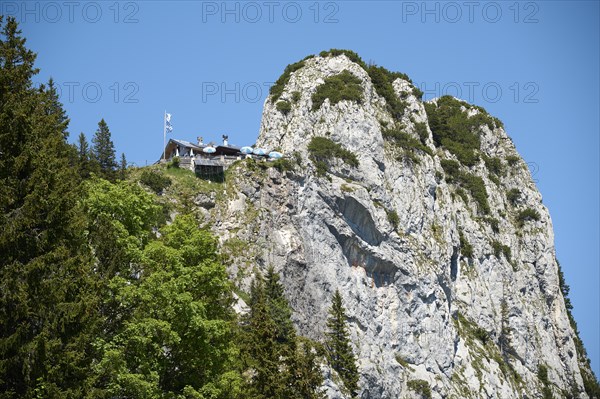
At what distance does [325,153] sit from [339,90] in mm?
9658

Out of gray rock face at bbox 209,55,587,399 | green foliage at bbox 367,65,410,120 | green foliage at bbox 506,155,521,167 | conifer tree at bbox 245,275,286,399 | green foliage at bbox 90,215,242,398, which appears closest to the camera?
green foliage at bbox 90,215,242,398

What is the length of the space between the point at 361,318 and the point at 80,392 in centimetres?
5320

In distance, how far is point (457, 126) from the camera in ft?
396

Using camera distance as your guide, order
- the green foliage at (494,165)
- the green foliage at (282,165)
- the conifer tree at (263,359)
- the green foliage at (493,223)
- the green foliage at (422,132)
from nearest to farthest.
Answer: the conifer tree at (263,359)
the green foliage at (282,165)
the green foliage at (422,132)
the green foliage at (493,223)
the green foliage at (494,165)

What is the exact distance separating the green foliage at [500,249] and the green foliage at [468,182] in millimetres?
4938

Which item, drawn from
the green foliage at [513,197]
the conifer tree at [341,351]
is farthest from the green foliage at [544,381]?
the conifer tree at [341,351]

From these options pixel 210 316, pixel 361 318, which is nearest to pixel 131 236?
pixel 210 316

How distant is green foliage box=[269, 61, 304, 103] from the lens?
9594 centimetres

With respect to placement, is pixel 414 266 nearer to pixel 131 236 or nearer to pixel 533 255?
pixel 533 255

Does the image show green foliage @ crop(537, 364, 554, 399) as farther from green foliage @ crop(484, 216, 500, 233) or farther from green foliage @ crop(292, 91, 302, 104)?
green foliage @ crop(292, 91, 302, 104)

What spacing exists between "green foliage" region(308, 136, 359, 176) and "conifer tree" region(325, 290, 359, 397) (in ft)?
56.4

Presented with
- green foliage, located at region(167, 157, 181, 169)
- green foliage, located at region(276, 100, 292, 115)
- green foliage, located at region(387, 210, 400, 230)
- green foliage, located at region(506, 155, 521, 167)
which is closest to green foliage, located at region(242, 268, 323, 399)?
green foliage, located at region(167, 157, 181, 169)

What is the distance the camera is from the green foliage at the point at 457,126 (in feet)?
378

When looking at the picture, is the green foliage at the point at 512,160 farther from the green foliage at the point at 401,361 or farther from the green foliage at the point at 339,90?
the green foliage at the point at 401,361
